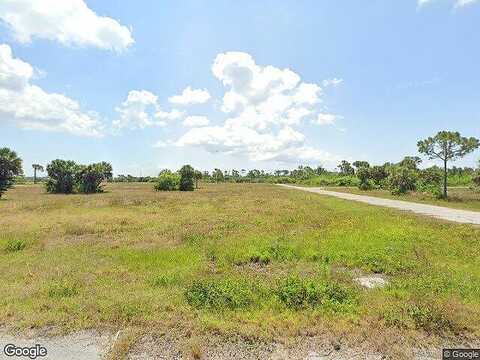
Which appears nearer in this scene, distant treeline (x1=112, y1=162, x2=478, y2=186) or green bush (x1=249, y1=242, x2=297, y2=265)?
green bush (x1=249, y1=242, x2=297, y2=265)

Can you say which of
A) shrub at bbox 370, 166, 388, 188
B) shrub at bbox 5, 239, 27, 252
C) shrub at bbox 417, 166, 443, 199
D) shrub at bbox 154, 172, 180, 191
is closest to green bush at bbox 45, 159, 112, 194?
shrub at bbox 154, 172, 180, 191

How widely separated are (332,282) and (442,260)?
462 cm

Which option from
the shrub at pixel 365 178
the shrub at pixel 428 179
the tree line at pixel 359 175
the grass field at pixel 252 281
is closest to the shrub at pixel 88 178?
the tree line at pixel 359 175

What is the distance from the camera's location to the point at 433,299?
269 inches

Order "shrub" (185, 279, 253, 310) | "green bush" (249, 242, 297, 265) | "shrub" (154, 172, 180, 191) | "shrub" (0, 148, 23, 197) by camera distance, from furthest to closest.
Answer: "shrub" (154, 172, 180, 191) < "shrub" (0, 148, 23, 197) < "green bush" (249, 242, 297, 265) < "shrub" (185, 279, 253, 310)

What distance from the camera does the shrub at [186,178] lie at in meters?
64.7

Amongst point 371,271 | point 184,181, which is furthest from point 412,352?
point 184,181

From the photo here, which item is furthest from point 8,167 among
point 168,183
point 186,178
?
point 186,178

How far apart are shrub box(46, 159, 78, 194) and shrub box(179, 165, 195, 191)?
19.3 m

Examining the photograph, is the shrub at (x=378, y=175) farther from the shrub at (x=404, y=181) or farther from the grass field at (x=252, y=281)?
the grass field at (x=252, y=281)

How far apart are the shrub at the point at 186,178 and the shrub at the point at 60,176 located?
19.3 meters

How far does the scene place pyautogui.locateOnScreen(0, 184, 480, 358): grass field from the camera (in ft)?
19.4

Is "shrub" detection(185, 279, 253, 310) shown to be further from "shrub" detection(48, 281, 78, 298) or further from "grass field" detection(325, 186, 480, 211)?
"grass field" detection(325, 186, 480, 211)

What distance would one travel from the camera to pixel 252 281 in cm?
827
